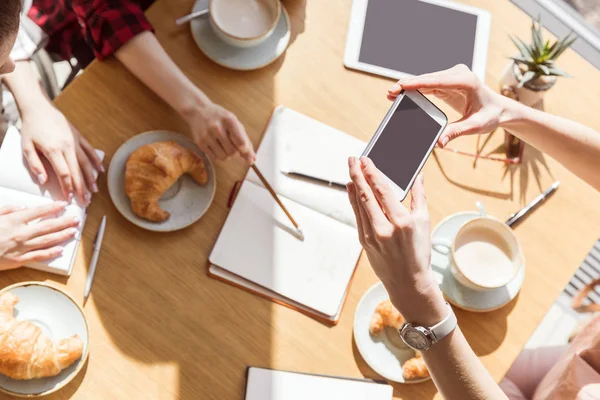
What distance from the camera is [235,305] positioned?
111 cm

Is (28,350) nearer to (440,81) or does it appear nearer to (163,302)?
(163,302)

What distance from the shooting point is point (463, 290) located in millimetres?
1146

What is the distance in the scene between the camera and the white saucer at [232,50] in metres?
1.21

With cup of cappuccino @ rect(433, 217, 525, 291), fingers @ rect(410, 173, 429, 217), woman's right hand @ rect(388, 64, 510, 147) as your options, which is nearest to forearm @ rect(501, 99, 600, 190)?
woman's right hand @ rect(388, 64, 510, 147)

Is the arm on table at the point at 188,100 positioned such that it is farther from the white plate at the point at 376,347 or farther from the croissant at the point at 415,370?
the croissant at the point at 415,370

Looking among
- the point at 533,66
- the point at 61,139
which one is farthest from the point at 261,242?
the point at 533,66

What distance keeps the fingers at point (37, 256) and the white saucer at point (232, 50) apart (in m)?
0.50

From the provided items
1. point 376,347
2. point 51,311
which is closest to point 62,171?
point 51,311

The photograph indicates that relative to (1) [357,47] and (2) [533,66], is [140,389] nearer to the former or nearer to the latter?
(1) [357,47]

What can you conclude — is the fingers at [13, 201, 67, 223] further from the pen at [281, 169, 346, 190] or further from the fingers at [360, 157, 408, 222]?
the fingers at [360, 157, 408, 222]

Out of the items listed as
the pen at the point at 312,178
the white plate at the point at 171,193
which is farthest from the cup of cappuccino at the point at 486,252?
the white plate at the point at 171,193

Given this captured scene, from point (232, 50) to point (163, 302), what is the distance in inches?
21.1

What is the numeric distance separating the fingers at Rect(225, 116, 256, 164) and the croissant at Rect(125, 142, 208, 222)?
9 cm

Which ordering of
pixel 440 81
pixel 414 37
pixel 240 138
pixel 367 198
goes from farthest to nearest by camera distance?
pixel 414 37
pixel 240 138
pixel 440 81
pixel 367 198
